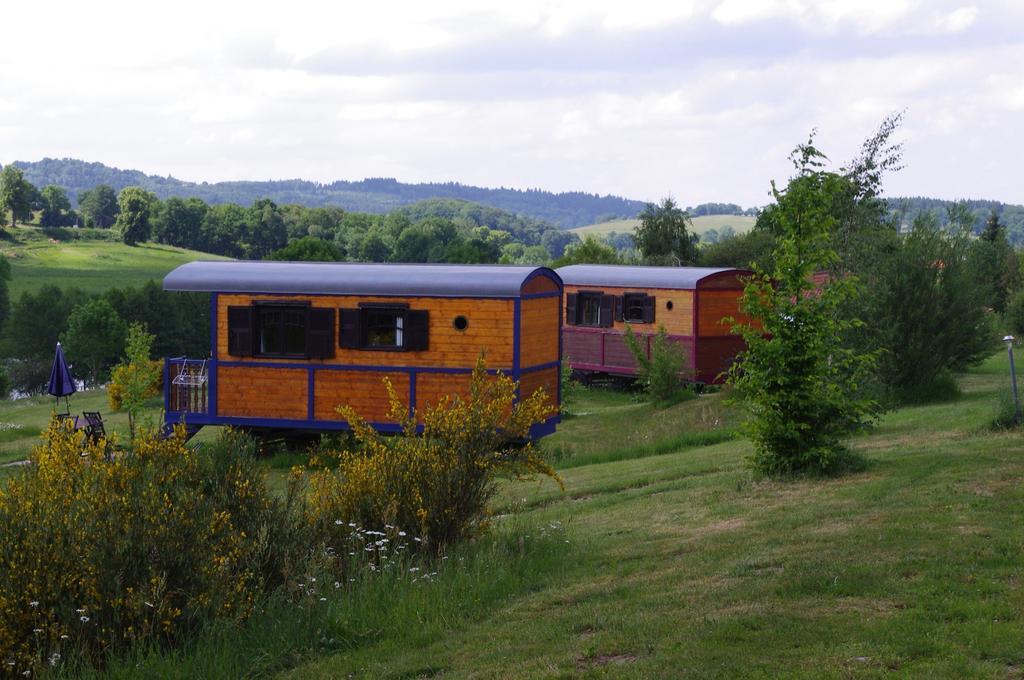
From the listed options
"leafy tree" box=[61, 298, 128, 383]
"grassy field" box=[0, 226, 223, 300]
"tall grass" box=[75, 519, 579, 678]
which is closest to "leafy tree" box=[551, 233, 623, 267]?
"leafy tree" box=[61, 298, 128, 383]

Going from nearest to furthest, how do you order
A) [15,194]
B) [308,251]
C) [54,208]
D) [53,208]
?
[308,251]
[15,194]
[53,208]
[54,208]

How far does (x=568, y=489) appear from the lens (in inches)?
559

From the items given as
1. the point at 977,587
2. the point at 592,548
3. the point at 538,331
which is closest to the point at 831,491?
the point at 592,548

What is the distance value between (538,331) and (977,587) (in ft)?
37.1

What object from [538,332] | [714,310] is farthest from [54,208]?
[538,332]

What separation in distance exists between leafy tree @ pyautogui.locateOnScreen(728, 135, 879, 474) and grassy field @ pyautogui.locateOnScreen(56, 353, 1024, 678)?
538 millimetres

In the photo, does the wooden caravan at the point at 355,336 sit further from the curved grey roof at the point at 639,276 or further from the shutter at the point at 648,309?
the shutter at the point at 648,309

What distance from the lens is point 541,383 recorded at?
721 inches

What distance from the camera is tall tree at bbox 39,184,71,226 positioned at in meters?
139

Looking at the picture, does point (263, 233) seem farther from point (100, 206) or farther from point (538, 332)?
point (538, 332)

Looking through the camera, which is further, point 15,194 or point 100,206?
point 100,206

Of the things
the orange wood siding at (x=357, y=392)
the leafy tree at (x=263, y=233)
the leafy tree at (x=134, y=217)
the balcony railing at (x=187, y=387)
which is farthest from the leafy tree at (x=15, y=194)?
the orange wood siding at (x=357, y=392)

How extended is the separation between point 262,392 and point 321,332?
4.84 feet

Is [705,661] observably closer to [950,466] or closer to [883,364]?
[950,466]
